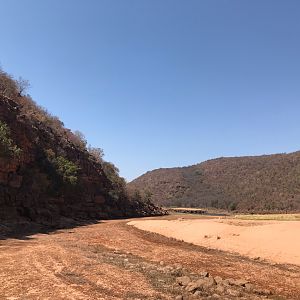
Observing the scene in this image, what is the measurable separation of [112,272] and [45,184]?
3137cm

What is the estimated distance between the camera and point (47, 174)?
45344 mm

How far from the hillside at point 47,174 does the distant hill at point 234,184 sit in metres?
11.1

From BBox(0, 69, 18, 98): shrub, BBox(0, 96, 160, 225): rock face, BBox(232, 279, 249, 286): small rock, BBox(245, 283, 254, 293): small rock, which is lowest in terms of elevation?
BBox(245, 283, 254, 293): small rock

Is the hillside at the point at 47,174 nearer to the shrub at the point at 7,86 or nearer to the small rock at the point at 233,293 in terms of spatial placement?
the shrub at the point at 7,86

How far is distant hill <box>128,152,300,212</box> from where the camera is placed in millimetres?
88188

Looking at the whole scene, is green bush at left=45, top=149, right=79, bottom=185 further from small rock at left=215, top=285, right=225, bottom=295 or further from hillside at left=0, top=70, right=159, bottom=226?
small rock at left=215, top=285, right=225, bottom=295

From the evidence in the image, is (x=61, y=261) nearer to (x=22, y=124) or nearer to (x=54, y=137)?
(x=22, y=124)

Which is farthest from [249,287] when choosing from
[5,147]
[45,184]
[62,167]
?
[62,167]

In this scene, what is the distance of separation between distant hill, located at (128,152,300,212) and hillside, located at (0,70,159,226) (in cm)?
1113

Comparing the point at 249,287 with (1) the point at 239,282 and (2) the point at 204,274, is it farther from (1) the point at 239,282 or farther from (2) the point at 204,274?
(2) the point at 204,274

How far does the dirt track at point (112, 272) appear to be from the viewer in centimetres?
1092

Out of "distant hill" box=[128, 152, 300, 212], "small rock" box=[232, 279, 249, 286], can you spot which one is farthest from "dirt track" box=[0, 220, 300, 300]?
"distant hill" box=[128, 152, 300, 212]

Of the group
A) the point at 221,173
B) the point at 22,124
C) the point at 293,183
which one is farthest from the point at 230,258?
the point at 221,173

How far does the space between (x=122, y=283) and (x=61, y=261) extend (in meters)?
4.63
